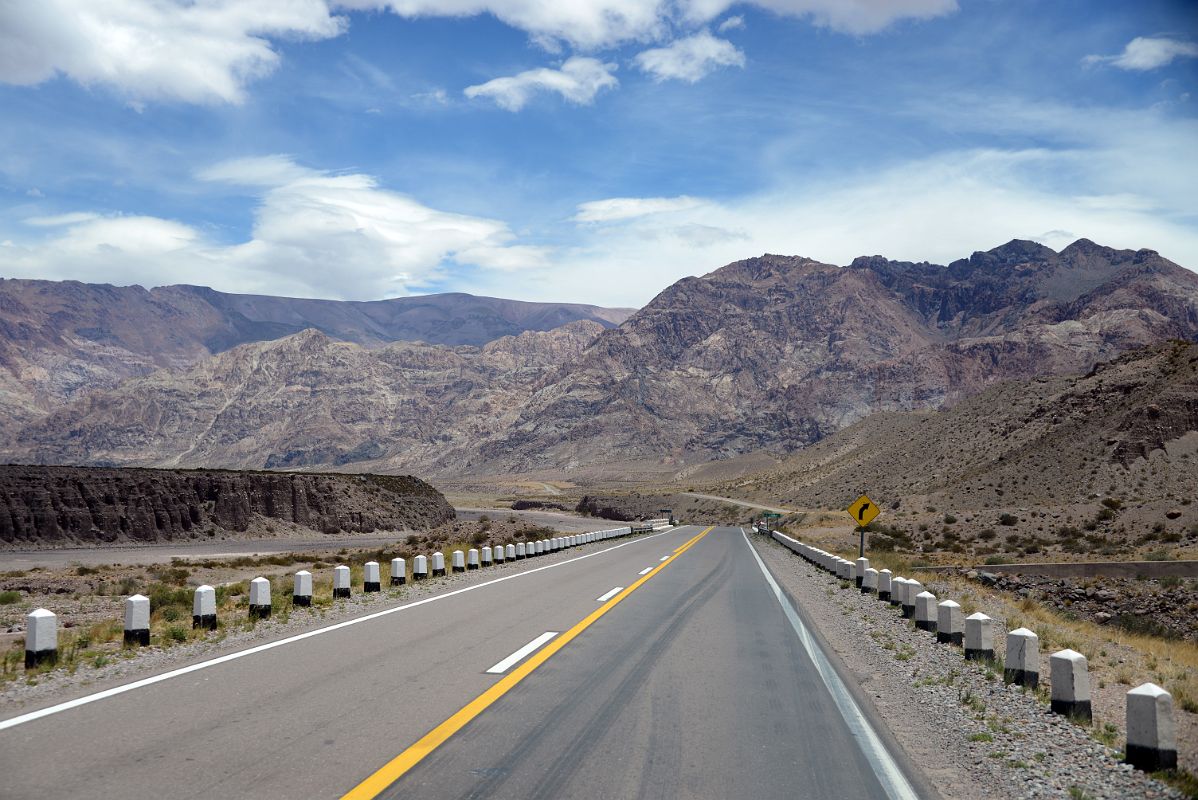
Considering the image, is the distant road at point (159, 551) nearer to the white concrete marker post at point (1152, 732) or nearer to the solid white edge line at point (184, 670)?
the solid white edge line at point (184, 670)

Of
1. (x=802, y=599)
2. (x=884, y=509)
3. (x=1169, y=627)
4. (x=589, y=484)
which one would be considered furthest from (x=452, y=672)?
(x=589, y=484)

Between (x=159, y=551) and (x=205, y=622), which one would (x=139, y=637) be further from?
(x=159, y=551)

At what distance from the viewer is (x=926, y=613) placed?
569 inches

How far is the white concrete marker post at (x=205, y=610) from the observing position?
13109 millimetres

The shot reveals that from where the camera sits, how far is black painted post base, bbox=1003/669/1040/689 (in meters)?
9.72

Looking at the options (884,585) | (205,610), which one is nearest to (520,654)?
(205,610)

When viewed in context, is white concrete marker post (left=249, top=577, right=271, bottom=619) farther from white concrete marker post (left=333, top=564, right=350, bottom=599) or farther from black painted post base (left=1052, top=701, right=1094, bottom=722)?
black painted post base (left=1052, top=701, right=1094, bottom=722)

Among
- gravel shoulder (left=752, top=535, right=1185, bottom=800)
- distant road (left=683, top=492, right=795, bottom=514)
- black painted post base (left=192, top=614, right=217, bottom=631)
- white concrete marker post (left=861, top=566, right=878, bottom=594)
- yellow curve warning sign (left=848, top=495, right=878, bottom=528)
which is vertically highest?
yellow curve warning sign (left=848, top=495, right=878, bottom=528)

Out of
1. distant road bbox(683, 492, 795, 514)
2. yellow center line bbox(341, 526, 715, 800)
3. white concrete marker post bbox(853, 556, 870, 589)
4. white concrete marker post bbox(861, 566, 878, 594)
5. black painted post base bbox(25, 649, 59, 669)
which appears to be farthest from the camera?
distant road bbox(683, 492, 795, 514)

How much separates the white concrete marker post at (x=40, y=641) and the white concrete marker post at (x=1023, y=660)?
1069cm

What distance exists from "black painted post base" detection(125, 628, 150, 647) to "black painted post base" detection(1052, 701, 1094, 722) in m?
10.7

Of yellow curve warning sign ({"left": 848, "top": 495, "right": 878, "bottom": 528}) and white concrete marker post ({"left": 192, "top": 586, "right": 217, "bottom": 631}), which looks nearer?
white concrete marker post ({"left": 192, "top": 586, "right": 217, "bottom": 631})

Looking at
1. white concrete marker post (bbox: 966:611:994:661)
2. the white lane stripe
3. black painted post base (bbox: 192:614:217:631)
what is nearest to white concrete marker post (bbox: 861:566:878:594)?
white concrete marker post (bbox: 966:611:994:661)

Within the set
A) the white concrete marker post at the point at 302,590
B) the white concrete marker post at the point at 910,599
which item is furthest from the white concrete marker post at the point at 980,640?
the white concrete marker post at the point at 302,590
